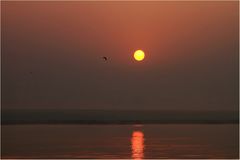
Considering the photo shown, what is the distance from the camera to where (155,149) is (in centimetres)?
3525

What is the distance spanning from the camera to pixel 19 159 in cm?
3000

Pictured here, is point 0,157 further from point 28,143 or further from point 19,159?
point 28,143

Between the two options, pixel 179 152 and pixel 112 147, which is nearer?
pixel 179 152

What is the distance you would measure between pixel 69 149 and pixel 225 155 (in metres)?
8.60

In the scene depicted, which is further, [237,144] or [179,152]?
[237,144]

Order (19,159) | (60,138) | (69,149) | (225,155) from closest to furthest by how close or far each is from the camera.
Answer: (19,159)
(225,155)
(69,149)
(60,138)

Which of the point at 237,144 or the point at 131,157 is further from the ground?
the point at 237,144

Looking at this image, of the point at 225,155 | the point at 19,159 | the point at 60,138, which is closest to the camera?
the point at 19,159

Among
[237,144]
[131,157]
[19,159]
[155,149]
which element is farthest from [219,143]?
[19,159]

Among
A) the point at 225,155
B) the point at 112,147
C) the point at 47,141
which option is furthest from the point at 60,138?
the point at 225,155

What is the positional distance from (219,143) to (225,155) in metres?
6.79

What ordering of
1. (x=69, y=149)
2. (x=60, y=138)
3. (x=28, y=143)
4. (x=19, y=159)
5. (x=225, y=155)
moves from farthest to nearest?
(x=60, y=138), (x=28, y=143), (x=69, y=149), (x=225, y=155), (x=19, y=159)

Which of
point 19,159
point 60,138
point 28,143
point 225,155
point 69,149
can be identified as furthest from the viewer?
point 60,138

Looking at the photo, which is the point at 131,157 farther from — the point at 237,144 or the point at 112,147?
the point at 237,144
